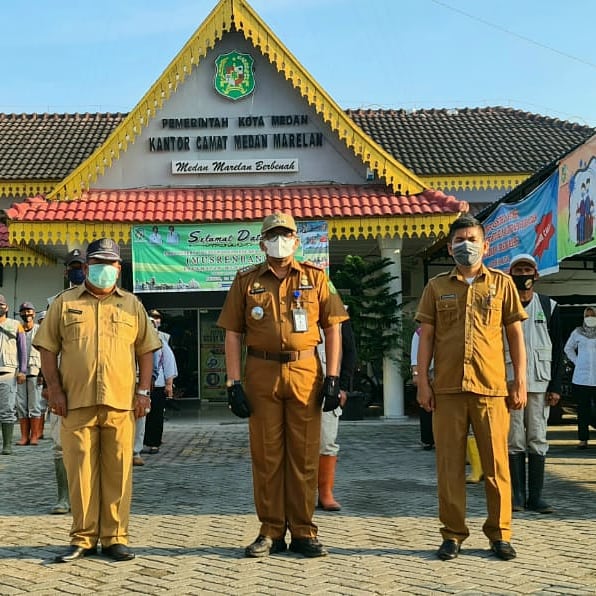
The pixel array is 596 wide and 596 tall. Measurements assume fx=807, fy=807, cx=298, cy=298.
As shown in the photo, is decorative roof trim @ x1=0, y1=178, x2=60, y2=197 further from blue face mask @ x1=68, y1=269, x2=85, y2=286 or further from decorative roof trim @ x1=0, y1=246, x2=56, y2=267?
blue face mask @ x1=68, y1=269, x2=85, y2=286

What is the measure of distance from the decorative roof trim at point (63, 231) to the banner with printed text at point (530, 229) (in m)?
6.56

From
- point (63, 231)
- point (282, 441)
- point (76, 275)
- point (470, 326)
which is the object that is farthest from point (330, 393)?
point (63, 231)

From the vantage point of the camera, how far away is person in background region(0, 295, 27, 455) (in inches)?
408

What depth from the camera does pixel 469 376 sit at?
16.3 feet

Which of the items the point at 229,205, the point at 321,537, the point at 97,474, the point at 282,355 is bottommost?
the point at 321,537

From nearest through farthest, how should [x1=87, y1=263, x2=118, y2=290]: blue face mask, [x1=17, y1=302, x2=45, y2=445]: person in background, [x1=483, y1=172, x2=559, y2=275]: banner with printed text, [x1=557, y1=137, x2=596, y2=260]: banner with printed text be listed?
[x1=87, y1=263, x2=118, y2=290]: blue face mask < [x1=557, y1=137, x2=596, y2=260]: banner with printed text < [x1=483, y1=172, x2=559, y2=275]: banner with printed text < [x1=17, y1=302, x2=45, y2=445]: person in background

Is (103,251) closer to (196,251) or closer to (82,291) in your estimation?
(82,291)

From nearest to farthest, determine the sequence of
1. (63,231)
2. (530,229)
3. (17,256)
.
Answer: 1. (530,229)
2. (63,231)
3. (17,256)

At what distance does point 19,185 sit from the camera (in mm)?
19266

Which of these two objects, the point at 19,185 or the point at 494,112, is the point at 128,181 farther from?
the point at 494,112

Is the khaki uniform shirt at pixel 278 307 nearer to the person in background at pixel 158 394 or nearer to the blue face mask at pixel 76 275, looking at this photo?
the blue face mask at pixel 76 275

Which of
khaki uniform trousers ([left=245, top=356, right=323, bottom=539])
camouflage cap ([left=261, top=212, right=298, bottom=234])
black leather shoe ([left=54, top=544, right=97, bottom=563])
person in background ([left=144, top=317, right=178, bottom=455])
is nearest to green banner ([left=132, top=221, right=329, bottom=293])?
person in background ([left=144, top=317, right=178, bottom=455])

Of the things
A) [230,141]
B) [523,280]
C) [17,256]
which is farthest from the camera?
[17,256]

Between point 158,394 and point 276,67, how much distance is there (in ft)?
25.5
